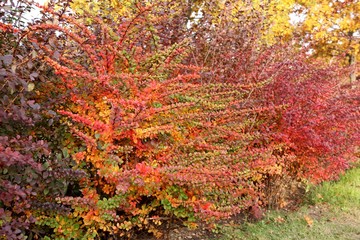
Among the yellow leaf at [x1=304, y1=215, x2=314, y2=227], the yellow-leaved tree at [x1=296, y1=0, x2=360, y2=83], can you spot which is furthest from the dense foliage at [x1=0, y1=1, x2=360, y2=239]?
the yellow-leaved tree at [x1=296, y1=0, x2=360, y2=83]

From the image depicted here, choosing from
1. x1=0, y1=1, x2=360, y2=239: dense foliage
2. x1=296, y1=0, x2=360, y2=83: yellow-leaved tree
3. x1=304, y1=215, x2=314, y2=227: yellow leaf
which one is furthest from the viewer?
x1=296, y1=0, x2=360, y2=83: yellow-leaved tree

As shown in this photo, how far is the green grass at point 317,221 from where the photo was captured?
4.59 m

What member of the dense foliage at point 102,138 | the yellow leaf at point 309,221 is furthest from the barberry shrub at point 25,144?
the yellow leaf at point 309,221

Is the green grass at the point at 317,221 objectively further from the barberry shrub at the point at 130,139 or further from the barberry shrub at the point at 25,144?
the barberry shrub at the point at 25,144

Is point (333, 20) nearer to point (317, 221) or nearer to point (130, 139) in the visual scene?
point (317, 221)

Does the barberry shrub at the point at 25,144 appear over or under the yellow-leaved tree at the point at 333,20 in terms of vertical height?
under

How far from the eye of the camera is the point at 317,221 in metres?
5.20

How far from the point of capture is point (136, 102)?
8.93 ft

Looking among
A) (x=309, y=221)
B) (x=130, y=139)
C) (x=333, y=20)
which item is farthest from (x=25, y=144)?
(x=333, y=20)

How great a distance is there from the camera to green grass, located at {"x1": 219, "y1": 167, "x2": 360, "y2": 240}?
15.0 feet

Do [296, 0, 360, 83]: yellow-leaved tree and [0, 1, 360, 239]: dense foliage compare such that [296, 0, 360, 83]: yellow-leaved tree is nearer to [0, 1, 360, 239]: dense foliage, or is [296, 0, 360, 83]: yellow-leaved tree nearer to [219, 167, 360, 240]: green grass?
[219, 167, 360, 240]: green grass

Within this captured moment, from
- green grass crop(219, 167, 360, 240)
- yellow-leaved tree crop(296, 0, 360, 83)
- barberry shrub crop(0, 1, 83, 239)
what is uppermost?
yellow-leaved tree crop(296, 0, 360, 83)

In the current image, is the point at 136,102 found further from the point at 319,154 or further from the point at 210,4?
the point at 210,4

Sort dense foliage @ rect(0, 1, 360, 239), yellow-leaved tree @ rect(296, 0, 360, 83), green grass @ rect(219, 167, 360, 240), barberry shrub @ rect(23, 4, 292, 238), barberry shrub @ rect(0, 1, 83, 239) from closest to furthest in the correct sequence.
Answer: barberry shrub @ rect(0, 1, 83, 239) → dense foliage @ rect(0, 1, 360, 239) → barberry shrub @ rect(23, 4, 292, 238) → green grass @ rect(219, 167, 360, 240) → yellow-leaved tree @ rect(296, 0, 360, 83)
